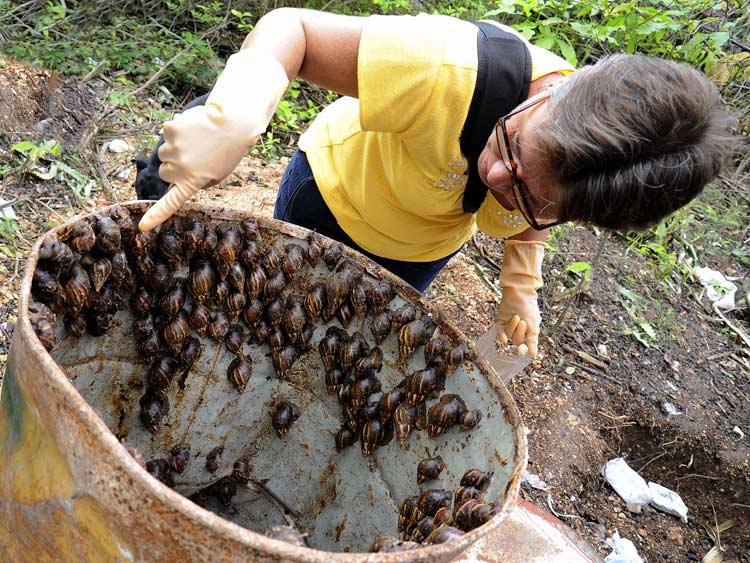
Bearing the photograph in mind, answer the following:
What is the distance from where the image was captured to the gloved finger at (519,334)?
2328mm

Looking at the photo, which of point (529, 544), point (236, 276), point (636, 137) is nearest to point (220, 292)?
point (236, 276)

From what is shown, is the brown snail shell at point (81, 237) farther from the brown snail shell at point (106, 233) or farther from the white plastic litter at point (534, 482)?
the white plastic litter at point (534, 482)

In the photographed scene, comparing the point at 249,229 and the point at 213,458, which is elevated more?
the point at 249,229

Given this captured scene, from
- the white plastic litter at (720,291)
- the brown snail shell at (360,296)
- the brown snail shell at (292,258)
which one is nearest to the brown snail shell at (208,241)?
the brown snail shell at (292,258)

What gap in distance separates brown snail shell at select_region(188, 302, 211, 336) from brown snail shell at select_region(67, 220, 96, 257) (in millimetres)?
439

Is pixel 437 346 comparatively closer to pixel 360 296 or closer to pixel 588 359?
pixel 360 296

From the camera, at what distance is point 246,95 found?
1592 mm

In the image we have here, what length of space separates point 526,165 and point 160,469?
1480 mm

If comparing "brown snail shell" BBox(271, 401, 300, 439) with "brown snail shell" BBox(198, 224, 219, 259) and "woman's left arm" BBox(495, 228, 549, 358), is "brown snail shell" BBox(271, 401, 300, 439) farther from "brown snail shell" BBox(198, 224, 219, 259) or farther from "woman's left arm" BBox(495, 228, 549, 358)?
"woman's left arm" BBox(495, 228, 549, 358)

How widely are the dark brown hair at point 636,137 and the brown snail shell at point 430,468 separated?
791 millimetres

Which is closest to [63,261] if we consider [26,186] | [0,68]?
[26,186]

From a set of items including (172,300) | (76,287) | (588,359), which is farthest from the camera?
(588,359)

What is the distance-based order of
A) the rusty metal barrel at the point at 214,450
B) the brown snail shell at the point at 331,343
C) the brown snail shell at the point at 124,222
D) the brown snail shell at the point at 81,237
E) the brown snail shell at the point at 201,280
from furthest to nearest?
the brown snail shell at the point at 331,343, the brown snail shell at the point at 201,280, the brown snail shell at the point at 124,222, the brown snail shell at the point at 81,237, the rusty metal barrel at the point at 214,450

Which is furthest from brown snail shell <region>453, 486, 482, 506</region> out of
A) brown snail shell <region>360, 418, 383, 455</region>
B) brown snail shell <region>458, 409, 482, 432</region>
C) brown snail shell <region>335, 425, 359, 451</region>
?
brown snail shell <region>335, 425, 359, 451</region>
